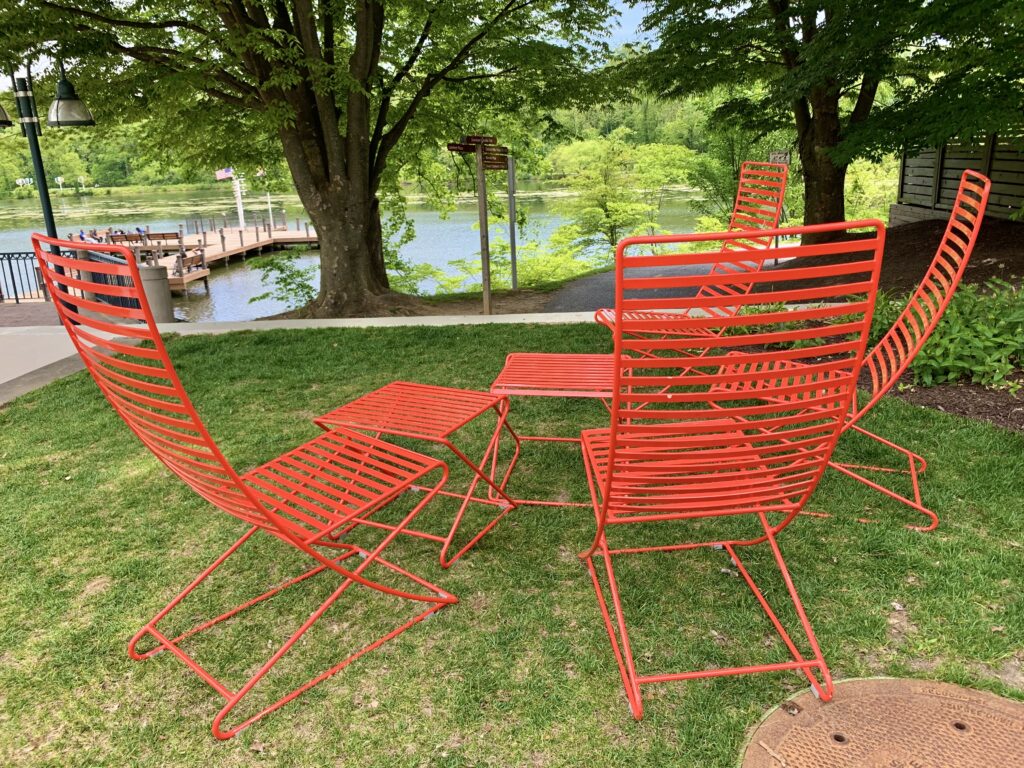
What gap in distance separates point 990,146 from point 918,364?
8.42m

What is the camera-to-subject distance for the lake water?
2080 cm

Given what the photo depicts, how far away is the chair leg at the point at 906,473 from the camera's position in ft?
9.53

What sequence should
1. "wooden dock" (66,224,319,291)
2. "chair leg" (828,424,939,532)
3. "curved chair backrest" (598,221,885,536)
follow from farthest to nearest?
1. "wooden dock" (66,224,319,291)
2. "chair leg" (828,424,939,532)
3. "curved chair backrest" (598,221,885,536)

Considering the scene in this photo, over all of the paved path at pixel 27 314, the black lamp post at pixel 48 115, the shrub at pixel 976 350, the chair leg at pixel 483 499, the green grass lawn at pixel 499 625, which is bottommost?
the paved path at pixel 27 314

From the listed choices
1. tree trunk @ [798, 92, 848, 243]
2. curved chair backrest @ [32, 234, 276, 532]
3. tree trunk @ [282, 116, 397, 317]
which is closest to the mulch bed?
curved chair backrest @ [32, 234, 276, 532]

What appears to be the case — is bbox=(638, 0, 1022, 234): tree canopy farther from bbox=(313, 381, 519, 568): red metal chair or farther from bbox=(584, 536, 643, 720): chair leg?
bbox=(584, 536, 643, 720): chair leg

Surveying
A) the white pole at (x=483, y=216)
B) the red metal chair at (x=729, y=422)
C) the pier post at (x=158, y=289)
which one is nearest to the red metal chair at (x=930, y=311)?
the red metal chair at (x=729, y=422)

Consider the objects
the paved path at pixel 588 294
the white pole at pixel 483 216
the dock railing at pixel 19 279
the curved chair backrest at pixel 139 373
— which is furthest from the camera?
the dock railing at pixel 19 279

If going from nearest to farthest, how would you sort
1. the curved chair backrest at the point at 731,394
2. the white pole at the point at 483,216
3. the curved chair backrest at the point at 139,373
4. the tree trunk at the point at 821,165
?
the curved chair backrest at the point at 731,394 < the curved chair backrest at the point at 139,373 < the white pole at the point at 483,216 < the tree trunk at the point at 821,165

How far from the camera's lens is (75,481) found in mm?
3691

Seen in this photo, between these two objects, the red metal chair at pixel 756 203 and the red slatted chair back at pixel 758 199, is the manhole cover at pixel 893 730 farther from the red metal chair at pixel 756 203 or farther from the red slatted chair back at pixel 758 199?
the red slatted chair back at pixel 758 199

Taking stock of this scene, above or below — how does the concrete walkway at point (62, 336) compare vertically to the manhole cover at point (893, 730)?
above

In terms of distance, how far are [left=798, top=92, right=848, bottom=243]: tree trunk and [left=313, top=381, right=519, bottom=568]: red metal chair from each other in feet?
29.7

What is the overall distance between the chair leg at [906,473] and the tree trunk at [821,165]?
8043 mm
